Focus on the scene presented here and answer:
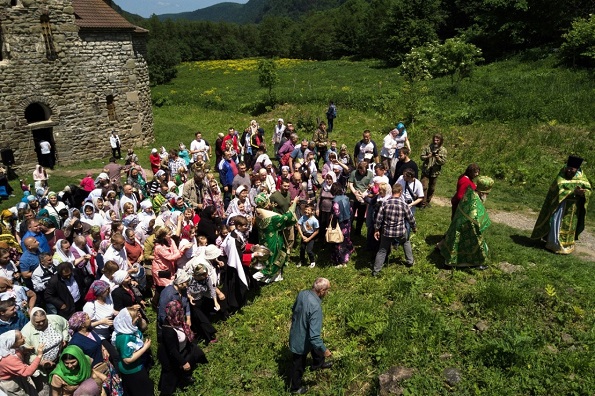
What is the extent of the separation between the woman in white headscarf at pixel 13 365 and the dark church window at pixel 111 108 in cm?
1766

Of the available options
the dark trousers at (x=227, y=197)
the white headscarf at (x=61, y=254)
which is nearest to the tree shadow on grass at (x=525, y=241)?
the dark trousers at (x=227, y=197)

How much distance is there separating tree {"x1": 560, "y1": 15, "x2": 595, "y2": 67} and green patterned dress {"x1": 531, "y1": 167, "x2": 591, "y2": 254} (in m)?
15.9

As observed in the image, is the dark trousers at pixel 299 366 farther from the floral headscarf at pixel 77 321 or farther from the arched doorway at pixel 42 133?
the arched doorway at pixel 42 133

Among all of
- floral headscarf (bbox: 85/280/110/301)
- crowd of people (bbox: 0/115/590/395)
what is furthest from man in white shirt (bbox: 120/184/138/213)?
floral headscarf (bbox: 85/280/110/301)

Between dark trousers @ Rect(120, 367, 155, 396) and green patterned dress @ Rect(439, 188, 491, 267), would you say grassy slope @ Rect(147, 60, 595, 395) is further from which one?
dark trousers @ Rect(120, 367, 155, 396)

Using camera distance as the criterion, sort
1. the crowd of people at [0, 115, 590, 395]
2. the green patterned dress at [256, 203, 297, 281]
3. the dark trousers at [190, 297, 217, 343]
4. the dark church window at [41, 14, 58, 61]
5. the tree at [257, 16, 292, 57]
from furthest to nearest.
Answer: the tree at [257, 16, 292, 57] → the dark church window at [41, 14, 58, 61] → the green patterned dress at [256, 203, 297, 281] → the dark trousers at [190, 297, 217, 343] → the crowd of people at [0, 115, 590, 395]

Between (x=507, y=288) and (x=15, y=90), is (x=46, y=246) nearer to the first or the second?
(x=507, y=288)

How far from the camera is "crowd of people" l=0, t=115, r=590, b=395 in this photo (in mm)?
5457

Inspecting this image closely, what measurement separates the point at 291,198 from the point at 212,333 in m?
3.57

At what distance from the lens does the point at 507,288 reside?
24.0 feet

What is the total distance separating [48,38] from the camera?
18.0 meters

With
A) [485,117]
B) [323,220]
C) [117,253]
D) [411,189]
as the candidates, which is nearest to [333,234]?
[323,220]

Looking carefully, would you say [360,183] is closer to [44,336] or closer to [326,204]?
[326,204]

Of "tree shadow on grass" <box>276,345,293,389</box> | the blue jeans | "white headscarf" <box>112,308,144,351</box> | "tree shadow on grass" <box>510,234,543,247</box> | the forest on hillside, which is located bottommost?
"tree shadow on grass" <box>276,345,293,389</box>
